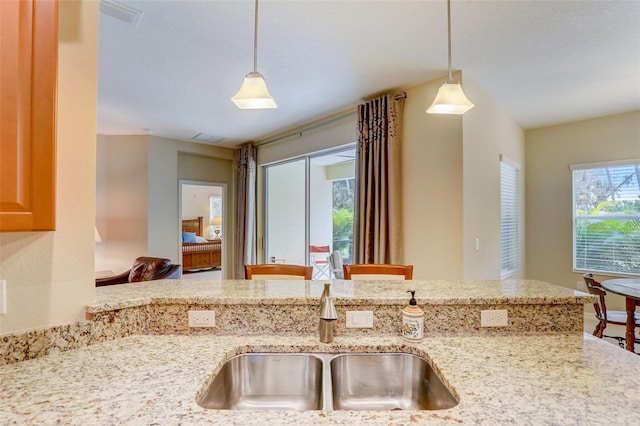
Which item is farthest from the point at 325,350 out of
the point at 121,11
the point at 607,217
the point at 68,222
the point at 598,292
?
the point at 607,217

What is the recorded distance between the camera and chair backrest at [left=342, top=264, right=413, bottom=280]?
2.05 m

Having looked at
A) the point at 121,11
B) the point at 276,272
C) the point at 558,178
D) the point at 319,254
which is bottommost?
the point at 319,254

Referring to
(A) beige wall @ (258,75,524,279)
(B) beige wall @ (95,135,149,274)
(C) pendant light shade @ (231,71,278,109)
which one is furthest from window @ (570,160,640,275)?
(B) beige wall @ (95,135,149,274)

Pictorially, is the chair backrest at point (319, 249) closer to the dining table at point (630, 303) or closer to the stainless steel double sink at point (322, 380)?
the dining table at point (630, 303)

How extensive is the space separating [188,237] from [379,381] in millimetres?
4848

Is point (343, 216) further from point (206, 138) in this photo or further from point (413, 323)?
point (413, 323)

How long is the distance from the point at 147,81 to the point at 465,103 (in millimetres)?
2812

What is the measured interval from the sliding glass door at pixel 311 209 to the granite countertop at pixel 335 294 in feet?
7.68

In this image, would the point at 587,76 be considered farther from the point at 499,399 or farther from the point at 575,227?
the point at 499,399

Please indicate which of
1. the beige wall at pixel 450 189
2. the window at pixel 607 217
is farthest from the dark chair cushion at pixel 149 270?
the window at pixel 607 217

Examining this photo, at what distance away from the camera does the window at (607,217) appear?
3758 mm

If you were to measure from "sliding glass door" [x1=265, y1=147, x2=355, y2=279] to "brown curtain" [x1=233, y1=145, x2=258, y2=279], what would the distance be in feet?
0.78

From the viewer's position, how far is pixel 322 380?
1.05 m

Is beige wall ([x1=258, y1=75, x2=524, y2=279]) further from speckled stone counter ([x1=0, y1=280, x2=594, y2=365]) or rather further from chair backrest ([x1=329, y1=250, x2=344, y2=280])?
speckled stone counter ([x1=0, y1=280, x2=594, y2=365])
